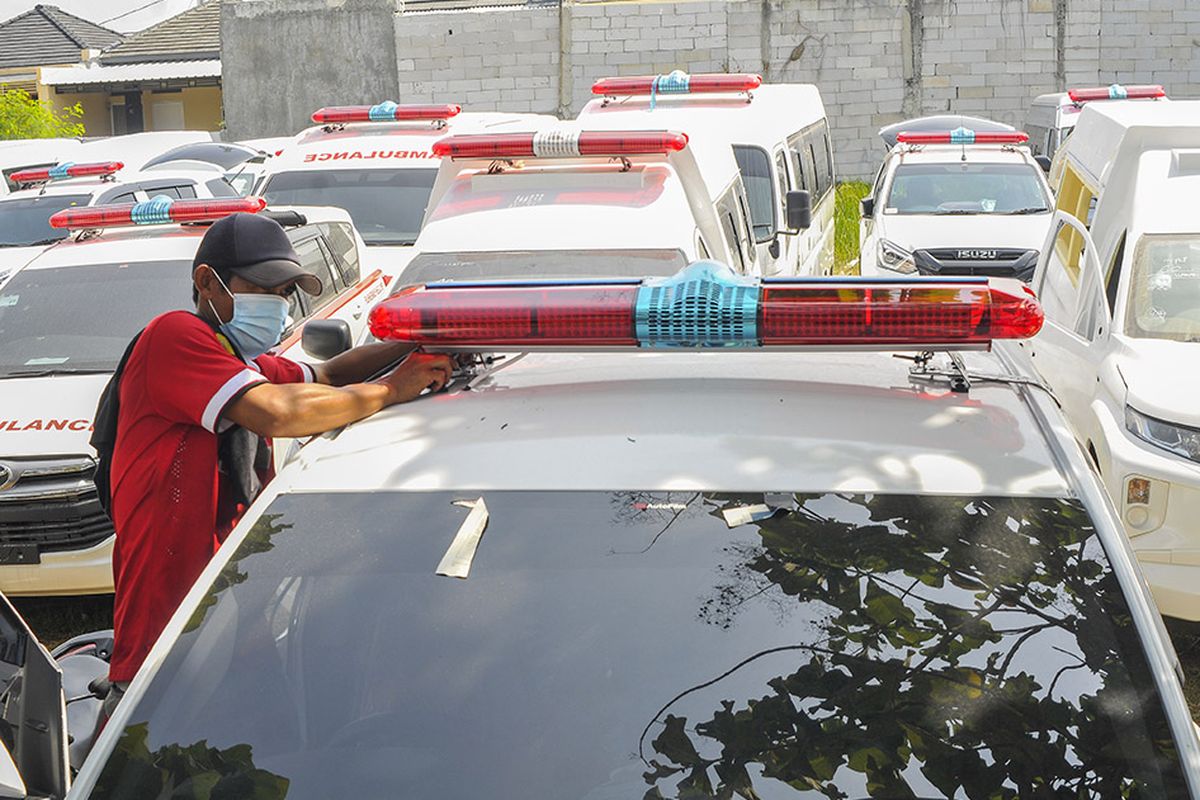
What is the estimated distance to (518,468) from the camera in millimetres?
2539

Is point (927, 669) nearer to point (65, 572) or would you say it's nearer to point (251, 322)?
point (251, 322)

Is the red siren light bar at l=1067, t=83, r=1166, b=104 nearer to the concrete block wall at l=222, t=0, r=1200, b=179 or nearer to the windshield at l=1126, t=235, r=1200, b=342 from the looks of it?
the concrete block wall at l=222, t=0, r=1200, b=179

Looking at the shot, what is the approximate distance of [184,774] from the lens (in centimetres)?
225

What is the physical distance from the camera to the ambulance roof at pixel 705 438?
8.09 ft

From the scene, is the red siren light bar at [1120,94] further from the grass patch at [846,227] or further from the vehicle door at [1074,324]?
the vehicle door at [1074,324]

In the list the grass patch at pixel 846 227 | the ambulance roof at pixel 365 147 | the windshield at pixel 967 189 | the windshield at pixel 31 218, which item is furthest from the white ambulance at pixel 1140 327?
the windshield at pixel 31 218

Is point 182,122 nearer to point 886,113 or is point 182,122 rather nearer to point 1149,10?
point 886,113

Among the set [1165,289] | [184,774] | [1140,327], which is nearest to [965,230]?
[1165,289]

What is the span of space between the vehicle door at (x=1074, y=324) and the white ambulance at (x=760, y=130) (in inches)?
76.8

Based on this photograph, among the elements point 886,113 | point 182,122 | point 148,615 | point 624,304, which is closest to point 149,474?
point 148,615

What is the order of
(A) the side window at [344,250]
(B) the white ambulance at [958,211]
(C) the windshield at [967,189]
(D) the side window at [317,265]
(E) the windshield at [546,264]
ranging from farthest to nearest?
(C) the windshield at [967,189] < (B) the white ambulance at [958,211] < (A) the side window at [344,250] < (D) the side window at [317,265] < (E) the windshield at [546,264]

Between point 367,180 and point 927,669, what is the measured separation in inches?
388

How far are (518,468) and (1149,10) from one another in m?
25.0

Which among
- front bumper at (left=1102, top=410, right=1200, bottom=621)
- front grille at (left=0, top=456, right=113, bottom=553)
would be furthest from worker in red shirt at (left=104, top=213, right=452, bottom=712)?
front bumper at (left=1102, top=410, right=1200, bottom=621)
